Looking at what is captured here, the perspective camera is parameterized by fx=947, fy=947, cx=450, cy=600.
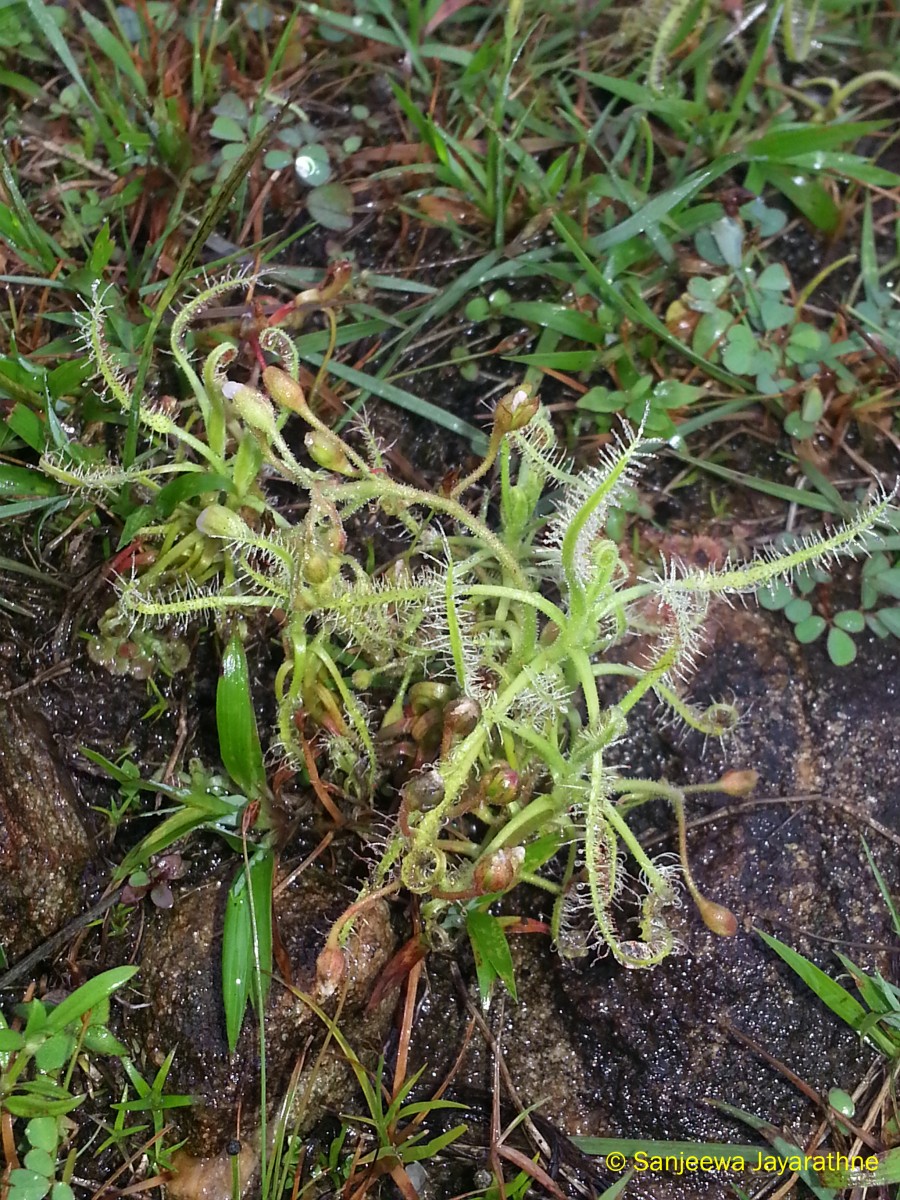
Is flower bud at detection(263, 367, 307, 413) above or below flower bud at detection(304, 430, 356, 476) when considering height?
above

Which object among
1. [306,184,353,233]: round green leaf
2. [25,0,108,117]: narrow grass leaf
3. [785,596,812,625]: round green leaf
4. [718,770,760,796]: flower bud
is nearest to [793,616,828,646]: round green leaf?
[785,596,812,625]: round green leaf

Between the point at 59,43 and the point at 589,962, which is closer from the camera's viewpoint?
the point at 589,962

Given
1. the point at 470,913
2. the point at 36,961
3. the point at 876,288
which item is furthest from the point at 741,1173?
the point at 876,288

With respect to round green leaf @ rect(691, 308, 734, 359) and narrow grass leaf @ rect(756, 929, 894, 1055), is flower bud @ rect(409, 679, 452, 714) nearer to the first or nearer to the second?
narrow grass leaf @ rect(756, 929, 894, 1055)

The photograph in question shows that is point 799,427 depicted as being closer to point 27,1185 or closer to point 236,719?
point 236,719

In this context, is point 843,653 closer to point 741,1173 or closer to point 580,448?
point 580,448

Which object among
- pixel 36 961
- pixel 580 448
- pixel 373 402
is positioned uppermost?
pixel 373 402

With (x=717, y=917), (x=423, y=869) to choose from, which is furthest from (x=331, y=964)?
(x=717, y=917)
